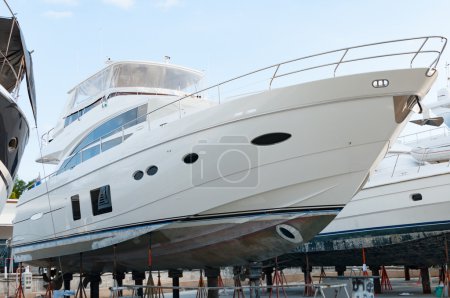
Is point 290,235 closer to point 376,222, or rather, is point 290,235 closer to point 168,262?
point 168,262

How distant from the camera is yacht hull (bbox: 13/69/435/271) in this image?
25.2 ft

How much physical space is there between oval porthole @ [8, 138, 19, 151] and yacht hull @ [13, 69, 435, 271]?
85.4 inches

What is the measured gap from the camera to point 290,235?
843 cm

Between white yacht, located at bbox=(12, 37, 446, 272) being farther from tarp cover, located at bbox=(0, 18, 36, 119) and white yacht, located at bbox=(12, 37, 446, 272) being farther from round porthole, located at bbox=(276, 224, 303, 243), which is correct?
tarp cover, located at bbox=(0, 18, 36, 119)

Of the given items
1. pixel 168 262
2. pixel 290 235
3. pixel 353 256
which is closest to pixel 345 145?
pixel 290 235

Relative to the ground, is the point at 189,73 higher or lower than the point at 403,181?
higher

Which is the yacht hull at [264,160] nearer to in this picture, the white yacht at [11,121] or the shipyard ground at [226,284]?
the white yacht at [11,121]

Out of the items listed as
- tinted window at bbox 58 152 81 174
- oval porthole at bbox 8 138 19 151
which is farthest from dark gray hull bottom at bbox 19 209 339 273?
oval porthole at bbox 8 138 19 151

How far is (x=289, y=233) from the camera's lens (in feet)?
27.5

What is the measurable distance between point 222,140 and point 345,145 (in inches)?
73.1

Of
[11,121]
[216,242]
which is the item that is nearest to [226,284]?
[216,242]

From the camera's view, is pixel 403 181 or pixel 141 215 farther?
pixel 403 181

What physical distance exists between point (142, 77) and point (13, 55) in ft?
12.1

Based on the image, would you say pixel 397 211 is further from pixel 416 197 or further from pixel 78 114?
pixel 78 114
